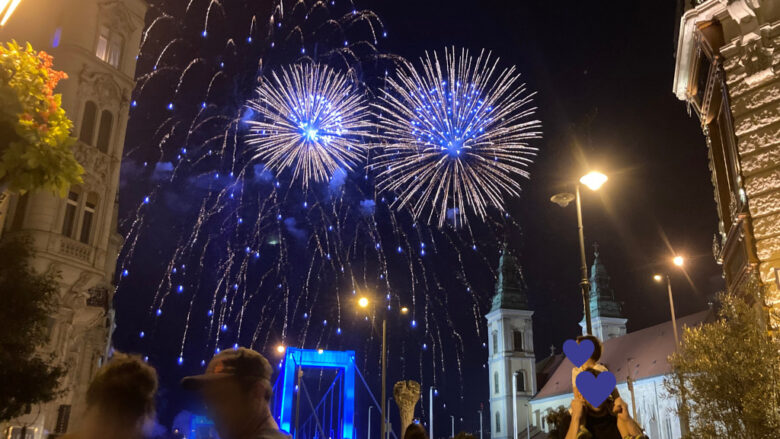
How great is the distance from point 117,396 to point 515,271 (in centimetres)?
9413

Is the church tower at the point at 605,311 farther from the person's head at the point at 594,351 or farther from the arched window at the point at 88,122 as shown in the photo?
the person's head at the point at 594,351

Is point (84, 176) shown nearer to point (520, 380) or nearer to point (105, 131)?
point (105, 131)

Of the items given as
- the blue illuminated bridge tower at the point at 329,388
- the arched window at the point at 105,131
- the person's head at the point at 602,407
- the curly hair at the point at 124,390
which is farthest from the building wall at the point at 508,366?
the curly hair at the point at 124,390

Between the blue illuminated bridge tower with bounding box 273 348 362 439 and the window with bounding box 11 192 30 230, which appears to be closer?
the window with bounding box 11 192 30 230

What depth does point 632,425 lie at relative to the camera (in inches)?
240

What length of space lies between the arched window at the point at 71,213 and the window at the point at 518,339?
76.2m

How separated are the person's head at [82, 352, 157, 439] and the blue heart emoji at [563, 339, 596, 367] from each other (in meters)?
4.62

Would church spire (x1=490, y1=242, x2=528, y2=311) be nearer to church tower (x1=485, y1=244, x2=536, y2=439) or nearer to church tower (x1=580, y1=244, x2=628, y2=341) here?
church tower (x1=485, y1=244, x2=536, y2=439)

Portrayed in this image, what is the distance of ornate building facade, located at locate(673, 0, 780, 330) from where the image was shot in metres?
14.6

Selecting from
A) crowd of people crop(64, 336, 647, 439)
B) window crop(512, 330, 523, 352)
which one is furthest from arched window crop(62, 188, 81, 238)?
window crop(512, 330, 523, 352)

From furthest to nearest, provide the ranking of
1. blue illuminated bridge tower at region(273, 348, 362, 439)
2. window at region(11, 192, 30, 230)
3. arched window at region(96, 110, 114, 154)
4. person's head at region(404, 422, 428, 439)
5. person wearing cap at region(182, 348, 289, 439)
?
blue illuminated bridge tower at region(273, 348, 362, 439) → arched window at region(96, 110, 114, 154) → window at region(11, 192, 30, 230) → person's head at region(404, 422, 428, 439) → person wearing cap at region(182, 348, 289, 439)

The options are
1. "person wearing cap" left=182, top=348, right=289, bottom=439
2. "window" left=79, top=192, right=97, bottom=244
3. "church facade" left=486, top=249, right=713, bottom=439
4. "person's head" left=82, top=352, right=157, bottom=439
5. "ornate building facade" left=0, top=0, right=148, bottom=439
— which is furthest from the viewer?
"church facade" left=486, top=249, right=713, bottom=439

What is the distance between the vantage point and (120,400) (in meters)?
3.43

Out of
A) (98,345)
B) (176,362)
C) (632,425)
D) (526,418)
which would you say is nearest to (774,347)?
(632,425)
